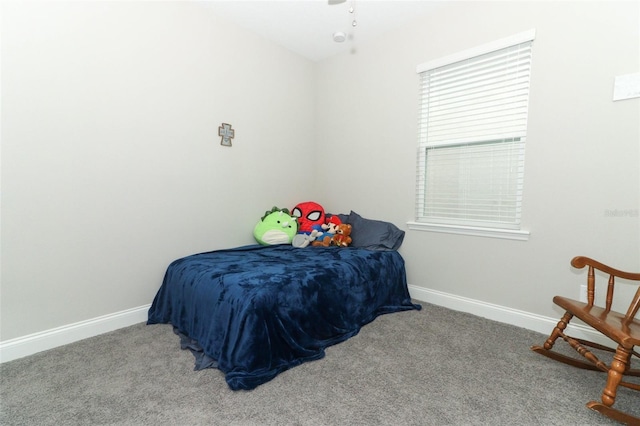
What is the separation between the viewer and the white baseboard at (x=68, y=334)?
1755 mm

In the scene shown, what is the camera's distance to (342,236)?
283cm

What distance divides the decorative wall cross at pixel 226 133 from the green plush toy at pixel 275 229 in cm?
79

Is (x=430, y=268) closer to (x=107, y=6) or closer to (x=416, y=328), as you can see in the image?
(x=416, y=328)

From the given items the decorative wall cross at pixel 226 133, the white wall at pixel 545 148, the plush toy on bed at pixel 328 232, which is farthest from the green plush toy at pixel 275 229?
the white wall at pixel 545 148

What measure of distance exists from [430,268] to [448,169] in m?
0.89

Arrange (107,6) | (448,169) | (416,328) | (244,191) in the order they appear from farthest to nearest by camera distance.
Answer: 1. (244,191)
2. (448,169)
3. (416,328)
4. (107,6)

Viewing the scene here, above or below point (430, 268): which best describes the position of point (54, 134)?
above

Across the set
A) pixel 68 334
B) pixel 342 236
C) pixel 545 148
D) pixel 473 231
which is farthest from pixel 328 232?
pixel 68 334

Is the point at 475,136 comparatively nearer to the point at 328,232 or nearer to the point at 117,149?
the point at 328,232

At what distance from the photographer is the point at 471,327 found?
7.17 feet

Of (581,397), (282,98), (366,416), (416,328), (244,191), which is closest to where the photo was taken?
(366,416)

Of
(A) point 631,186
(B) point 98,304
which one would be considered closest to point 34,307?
(B) point 98,304

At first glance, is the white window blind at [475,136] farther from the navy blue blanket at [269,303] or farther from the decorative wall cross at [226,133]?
the decorative wall cross at [226,133]

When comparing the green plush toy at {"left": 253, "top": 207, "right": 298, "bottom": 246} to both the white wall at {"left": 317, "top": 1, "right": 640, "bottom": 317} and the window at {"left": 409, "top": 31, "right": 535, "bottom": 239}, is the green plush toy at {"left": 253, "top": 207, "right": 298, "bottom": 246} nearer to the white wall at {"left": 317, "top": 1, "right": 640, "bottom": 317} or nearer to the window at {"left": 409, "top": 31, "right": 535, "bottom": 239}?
the white wall at {"left": 317, "top": 1, "right": 640, "bottom": 317}
